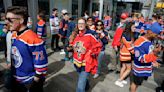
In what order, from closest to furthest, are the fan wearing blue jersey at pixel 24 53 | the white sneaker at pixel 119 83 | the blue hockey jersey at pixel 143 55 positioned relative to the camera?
the fan wearing blue jersey at pixel 24 53, the blue hockey jersey at pixel 143 55, the white sneaker at pixel 119 83

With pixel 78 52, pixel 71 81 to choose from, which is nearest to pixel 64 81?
pixel 71 81

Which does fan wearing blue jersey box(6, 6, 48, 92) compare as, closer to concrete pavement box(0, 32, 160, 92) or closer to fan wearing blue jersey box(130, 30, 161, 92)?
fan wearing blue jersey box(130, 30, 161, 92)

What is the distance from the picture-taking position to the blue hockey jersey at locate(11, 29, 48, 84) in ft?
7.86

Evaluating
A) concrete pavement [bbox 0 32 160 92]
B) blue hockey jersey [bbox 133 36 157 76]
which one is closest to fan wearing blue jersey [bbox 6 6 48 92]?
blue hockey jersey [bbox 133 36 157 76]

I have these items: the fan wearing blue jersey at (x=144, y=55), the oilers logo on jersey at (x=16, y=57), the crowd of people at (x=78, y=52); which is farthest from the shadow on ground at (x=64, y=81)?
the oilers logo on jersey at (x=16, y=57)

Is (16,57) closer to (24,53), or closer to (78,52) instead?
(24,53)

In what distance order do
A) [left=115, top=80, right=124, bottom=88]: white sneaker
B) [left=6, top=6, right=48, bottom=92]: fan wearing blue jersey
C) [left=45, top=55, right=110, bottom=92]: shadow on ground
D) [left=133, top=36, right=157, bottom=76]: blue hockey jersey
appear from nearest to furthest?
[left=6, top=6, right=48, bottom=92]: fan wearing blue jersey < [left=133, top=36, right=157, bottom=76]: blue hockey jersey < [left=45, top=55, right=110, bottom=92]: shadow on ground < [left=115, top=80, right=124, bottom=88]: white sneaker

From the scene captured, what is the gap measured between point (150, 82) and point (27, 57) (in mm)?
4191

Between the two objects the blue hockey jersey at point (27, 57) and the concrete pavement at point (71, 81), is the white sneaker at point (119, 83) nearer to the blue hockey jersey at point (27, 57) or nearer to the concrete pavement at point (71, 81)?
the concrete pavement at point (71, 81)

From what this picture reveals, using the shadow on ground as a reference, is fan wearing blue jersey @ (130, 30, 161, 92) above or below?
above

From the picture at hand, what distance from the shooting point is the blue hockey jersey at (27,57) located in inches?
94.3

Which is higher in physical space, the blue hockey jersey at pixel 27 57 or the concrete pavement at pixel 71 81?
the blue hockey jersey at pixel 27 57

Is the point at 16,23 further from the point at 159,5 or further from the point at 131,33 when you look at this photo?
the point at 159,5

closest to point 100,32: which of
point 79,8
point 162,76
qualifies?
point 162,76
